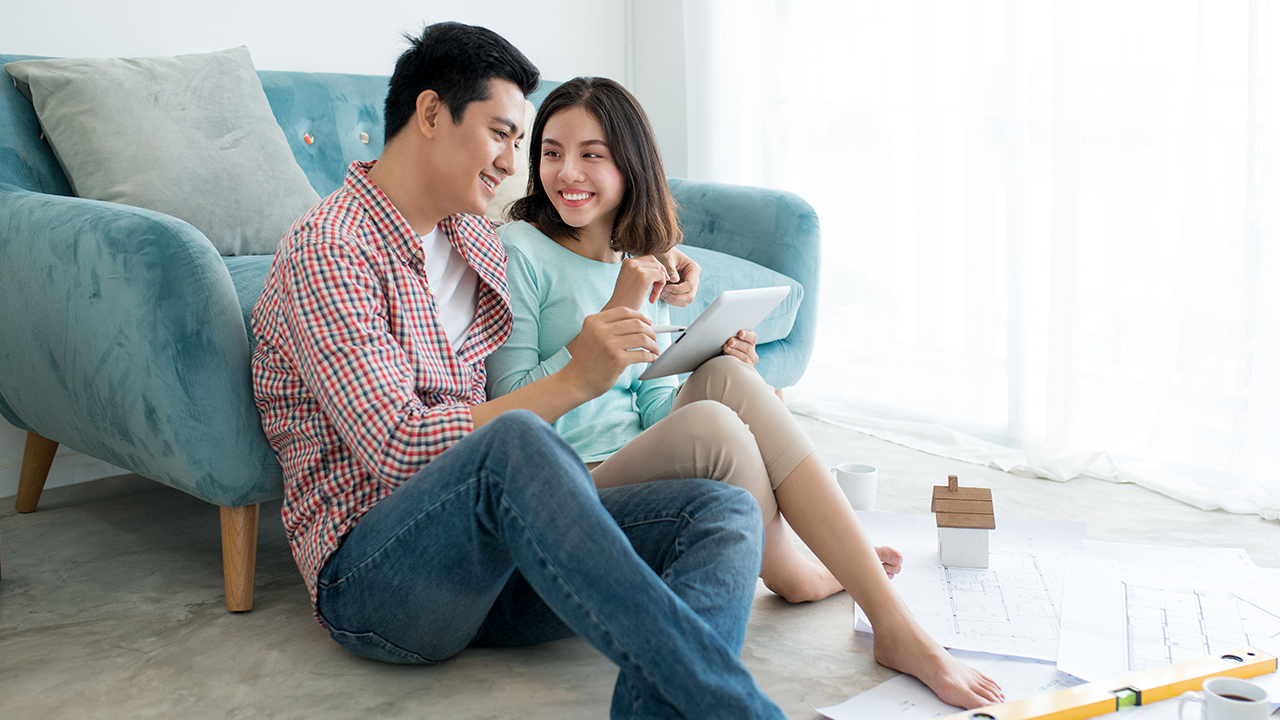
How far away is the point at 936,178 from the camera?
238 cm

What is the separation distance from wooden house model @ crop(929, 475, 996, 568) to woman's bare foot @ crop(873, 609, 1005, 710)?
11.8 inches

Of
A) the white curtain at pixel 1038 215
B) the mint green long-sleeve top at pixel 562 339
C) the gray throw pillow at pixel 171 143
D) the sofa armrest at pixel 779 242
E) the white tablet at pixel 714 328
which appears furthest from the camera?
the sofa armrest at pixel 779 242

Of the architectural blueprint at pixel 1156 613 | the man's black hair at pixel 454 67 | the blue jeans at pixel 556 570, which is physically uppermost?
the man's black hair at pixel 454 67

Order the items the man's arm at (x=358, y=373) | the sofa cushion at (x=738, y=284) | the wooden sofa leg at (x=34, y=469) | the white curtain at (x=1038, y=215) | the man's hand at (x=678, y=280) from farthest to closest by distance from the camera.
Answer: the sofa cushion at (x=738, y=284) < the white curtain at (x=1038, y=215) < the wooden sofa leg at (x=34, y=469) < the man's hand at (x=678, y=280) < the man's arm at (x=358, y=373)

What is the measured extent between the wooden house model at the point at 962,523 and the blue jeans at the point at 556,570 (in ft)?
1.54

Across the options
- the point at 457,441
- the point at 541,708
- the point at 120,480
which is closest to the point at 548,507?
the point at 457,441

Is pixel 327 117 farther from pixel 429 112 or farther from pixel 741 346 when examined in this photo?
pixel 741 346

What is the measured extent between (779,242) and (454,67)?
4.02 feet

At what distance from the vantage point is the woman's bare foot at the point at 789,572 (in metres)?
1.31

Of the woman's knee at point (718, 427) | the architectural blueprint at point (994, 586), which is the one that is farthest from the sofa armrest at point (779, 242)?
the woman's knee at point (718, 427)

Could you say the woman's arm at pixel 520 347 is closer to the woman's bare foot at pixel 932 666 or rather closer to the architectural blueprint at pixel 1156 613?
the woman's bare foot at pixel 932 666

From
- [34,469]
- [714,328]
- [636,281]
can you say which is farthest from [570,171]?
[34,469]

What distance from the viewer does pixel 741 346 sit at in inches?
55.8

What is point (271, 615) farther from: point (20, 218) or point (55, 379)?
point (20, 218)
